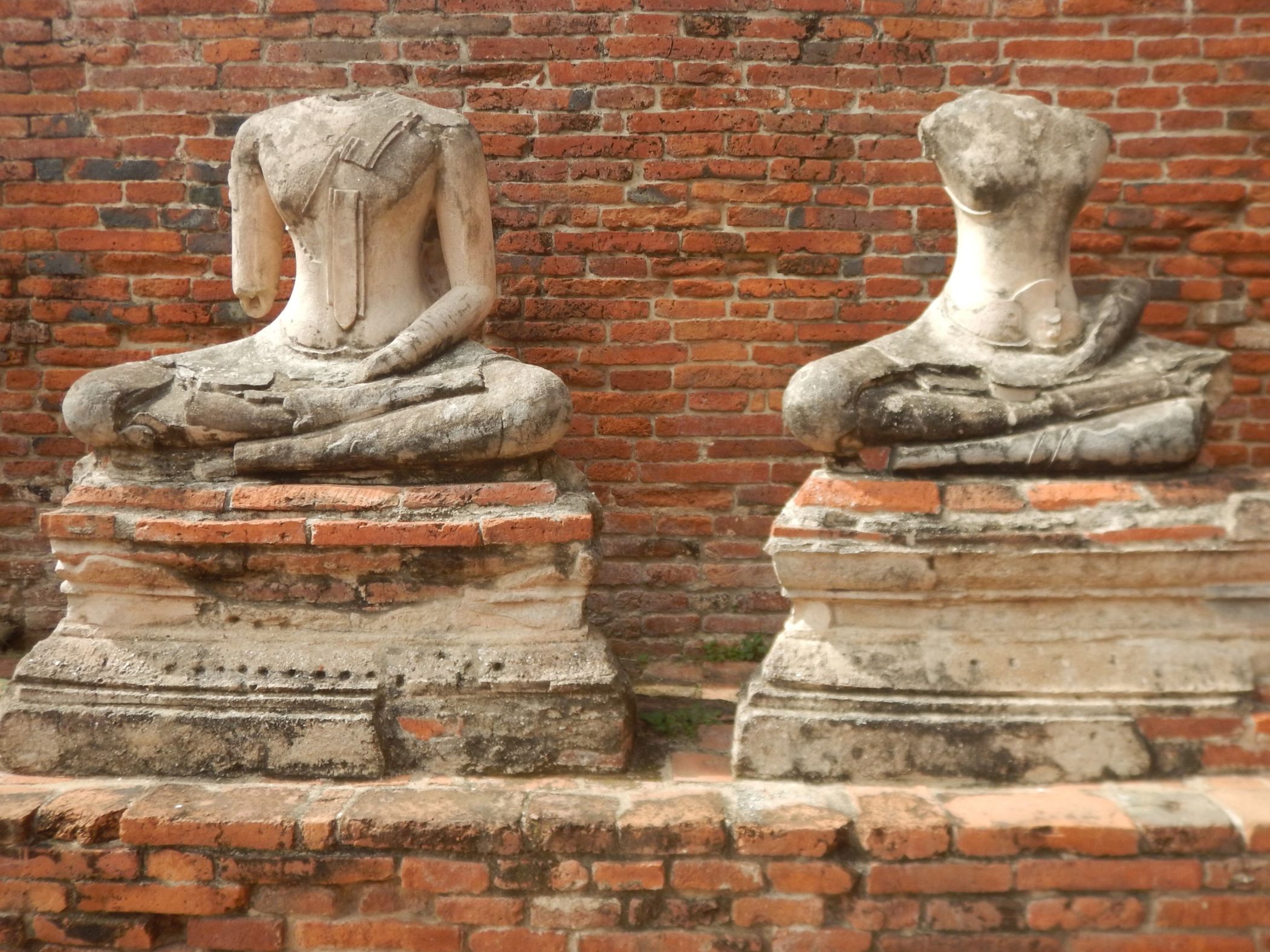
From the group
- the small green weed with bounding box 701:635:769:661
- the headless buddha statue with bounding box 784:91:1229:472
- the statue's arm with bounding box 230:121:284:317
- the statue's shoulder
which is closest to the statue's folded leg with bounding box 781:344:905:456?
the headless buddha statue with bounding box 784:91:1229:472

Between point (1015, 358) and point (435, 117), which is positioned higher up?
point (435, 117)

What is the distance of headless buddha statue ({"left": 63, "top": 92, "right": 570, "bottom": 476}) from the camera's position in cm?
275

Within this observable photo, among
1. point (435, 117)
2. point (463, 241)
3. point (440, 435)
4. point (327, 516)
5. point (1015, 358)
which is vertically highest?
point (435, 117)

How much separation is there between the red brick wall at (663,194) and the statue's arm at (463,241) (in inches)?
36.6

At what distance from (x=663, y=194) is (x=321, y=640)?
2.12 metres

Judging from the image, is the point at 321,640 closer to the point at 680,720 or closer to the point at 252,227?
the point at 680,720

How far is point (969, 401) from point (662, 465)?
1545 mm

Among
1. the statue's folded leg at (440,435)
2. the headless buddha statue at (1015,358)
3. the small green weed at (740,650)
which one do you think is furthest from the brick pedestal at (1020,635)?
the small green weed at (740,650)

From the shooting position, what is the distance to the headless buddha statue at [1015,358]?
270 centimetres

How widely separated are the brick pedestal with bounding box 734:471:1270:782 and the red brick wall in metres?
1.46

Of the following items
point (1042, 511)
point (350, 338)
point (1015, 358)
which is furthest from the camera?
point (350, 338)

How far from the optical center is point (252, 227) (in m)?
3.22

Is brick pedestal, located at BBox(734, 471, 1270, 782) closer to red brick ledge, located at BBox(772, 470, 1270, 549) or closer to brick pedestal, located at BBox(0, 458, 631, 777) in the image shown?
red brick ledge, located at BBox(772, 470, 1270, 549)

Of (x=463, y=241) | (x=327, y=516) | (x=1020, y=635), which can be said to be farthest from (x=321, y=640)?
(x=1020, y=635)
